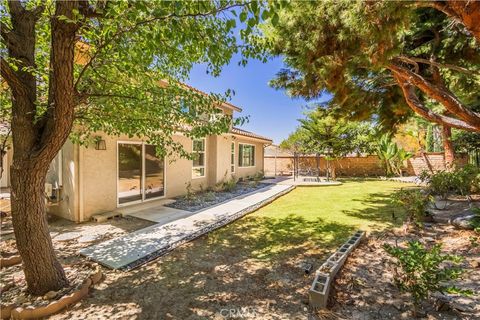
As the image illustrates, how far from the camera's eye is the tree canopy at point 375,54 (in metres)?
3.78

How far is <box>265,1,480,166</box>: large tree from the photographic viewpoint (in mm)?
3781

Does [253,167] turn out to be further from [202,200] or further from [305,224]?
[305,224]

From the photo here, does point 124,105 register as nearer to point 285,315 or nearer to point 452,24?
point 285,315

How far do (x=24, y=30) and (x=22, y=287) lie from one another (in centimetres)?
408

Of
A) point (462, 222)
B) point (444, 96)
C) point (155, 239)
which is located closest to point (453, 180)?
point (462, 222)

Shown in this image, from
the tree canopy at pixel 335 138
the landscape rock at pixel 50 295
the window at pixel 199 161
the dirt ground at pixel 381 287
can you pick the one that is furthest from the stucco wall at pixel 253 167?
the landscape rock at pixel 50 295

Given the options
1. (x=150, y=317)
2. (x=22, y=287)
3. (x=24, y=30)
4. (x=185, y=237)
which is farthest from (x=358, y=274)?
(x=24, y=30)

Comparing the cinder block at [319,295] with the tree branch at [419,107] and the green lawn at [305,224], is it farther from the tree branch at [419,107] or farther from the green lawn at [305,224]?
the tree branch at [419,107]

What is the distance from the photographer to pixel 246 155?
1897cm

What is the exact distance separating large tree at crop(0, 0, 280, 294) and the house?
2613mm

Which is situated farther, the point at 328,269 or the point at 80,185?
the point at 80,185

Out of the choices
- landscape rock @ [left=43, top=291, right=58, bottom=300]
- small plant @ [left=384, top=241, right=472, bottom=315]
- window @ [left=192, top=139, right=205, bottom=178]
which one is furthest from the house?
small plant @ [left=384, top=241, right=472, bottom=315]

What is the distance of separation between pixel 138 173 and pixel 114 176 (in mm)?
1127

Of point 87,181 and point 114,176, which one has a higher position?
point 114,176
